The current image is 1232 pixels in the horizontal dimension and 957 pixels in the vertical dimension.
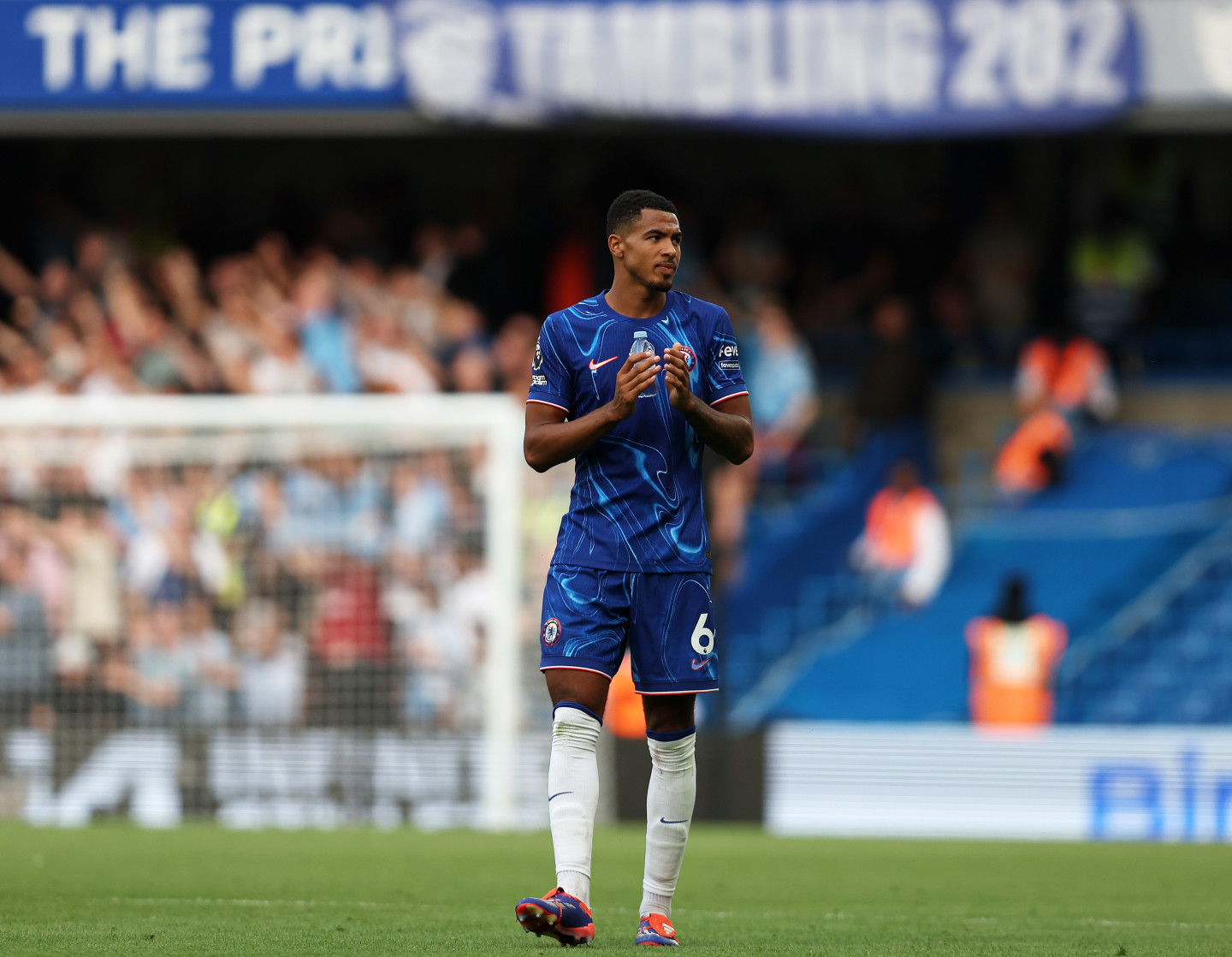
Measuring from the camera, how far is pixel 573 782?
5699mm

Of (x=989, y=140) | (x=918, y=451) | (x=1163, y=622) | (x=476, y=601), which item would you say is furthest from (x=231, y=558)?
(x=989, y=140)

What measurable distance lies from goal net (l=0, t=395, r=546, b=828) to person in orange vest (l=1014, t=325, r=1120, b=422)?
5.48 m

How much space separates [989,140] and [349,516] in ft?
28.3

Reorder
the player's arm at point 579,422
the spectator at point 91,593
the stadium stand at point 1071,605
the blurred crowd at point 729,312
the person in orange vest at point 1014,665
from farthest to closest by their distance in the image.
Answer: the stadium stand at point 1071,605 < the blurred crowd at point 729,312 < the person in orange vest at point 1014,665 < the spectator at point 91,593 < the player's arm at point 579,422

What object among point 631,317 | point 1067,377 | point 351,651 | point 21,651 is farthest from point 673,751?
point 1067,377

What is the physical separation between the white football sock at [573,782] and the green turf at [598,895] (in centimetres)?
29

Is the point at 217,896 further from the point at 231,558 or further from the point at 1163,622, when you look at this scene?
the point at 1163,622

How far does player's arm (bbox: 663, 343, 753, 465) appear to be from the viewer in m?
5.63

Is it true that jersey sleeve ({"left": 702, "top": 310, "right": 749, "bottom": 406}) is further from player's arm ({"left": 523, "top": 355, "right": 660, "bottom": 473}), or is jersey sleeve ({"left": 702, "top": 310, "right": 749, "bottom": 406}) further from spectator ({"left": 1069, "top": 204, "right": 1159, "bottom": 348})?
spectator ({"left": 1069, "top": 204, "right": 1159, "bottom": 348})

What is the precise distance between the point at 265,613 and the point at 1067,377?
7.44m

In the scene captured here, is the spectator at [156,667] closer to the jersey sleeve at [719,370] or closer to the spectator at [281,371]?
the spectator at [281,371]

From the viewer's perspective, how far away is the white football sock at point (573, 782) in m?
5.64

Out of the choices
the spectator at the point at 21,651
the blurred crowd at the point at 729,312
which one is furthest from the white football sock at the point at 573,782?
the blurred crowd at the point at 729,312

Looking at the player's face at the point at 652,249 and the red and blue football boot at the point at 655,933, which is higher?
the player's face at the point at 652,249
